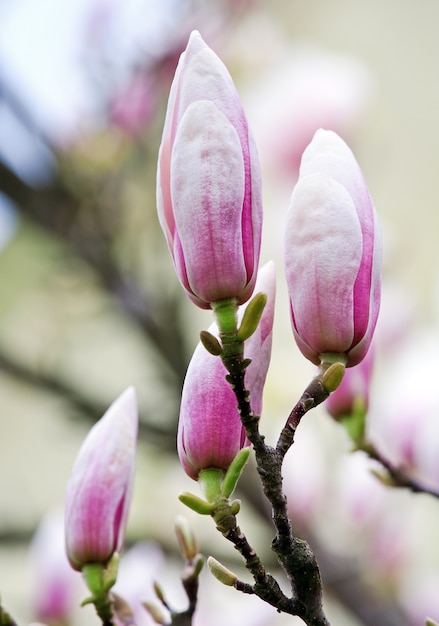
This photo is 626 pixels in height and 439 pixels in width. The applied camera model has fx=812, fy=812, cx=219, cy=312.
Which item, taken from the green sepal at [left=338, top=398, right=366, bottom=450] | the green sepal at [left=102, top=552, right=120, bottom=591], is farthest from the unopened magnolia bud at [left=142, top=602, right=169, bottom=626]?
the green sepal at [left=338, top=398, right=366, bottom=450]

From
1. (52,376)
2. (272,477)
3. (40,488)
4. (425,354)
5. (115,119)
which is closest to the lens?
(272,477)

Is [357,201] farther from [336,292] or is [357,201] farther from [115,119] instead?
[115,119]

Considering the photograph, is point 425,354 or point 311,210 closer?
point 311,210

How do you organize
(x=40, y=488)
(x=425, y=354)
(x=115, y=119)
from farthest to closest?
(x=40, y=488) → (x=115, y=119) → (x=425, y=354)

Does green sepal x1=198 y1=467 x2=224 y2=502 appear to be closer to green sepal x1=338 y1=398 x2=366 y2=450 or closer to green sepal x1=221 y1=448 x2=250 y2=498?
green sepal x1=221 y1=448 x2=250 y2=498

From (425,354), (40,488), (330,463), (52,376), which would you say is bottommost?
(40,488)

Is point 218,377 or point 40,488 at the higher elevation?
point 218,377

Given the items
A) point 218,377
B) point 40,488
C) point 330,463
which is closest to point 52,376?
point 330,463
